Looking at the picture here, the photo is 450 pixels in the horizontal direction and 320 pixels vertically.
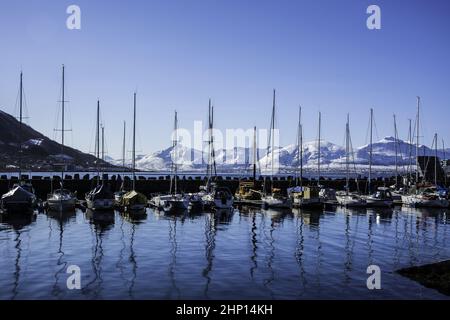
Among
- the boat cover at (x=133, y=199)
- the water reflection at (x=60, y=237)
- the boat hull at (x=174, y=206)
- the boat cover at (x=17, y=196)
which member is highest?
the boat cover at (x=17, y=196)

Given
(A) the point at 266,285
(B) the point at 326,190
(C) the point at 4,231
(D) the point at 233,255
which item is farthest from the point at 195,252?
(B) the point at 326,190

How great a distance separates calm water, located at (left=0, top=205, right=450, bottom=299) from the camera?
20.6 m

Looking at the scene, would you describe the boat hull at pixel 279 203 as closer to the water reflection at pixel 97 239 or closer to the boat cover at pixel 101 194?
the water reflection at pixel 97 239

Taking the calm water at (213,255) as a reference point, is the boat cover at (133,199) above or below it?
above

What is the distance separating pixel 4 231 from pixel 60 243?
8.22 meters

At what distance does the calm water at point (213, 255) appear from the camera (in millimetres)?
20562

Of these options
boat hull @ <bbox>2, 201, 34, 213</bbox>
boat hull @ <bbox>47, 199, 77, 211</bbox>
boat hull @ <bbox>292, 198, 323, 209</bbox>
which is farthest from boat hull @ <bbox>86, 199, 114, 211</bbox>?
boat hull @ <bbox>292, 198, 323, 209</bbox>

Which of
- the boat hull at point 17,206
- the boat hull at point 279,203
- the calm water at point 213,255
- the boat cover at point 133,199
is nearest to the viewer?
the calm water at point 213,255

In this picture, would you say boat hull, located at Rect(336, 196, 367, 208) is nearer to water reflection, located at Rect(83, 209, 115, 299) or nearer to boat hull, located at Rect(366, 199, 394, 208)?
boat hull, located at Rect(366, 199, 394, 208)

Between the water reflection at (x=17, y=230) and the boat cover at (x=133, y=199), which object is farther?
the boat cover at (x=133, y=199)

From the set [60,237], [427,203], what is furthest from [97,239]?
[427,203]

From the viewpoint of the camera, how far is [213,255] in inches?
1133

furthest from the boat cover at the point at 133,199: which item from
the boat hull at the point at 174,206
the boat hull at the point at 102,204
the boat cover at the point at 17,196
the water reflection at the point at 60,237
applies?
the boat cover at the point at 17,196

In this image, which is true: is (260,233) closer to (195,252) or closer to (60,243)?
(195,252)
